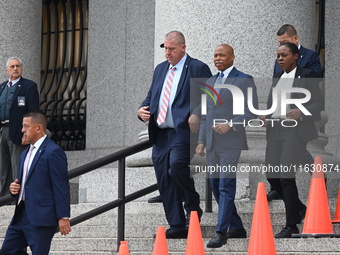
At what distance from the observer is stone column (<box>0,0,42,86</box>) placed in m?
16.3

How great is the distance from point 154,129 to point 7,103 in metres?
3.36

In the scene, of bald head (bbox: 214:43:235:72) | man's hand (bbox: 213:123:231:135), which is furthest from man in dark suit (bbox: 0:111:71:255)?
bald head (bbox: 214:43:235:72)

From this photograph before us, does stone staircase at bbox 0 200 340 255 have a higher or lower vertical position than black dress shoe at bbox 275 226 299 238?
lower

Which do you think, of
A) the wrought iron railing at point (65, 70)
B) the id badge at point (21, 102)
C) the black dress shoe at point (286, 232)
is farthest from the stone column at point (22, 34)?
the black dress shoe at point (286, 232)

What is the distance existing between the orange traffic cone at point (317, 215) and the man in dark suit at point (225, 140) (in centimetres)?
65

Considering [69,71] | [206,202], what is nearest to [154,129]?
[206,202]

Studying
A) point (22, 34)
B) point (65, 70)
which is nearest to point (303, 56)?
point (22, 34)

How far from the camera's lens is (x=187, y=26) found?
504 inches

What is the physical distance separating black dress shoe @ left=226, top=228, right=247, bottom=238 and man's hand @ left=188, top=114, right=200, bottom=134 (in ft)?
3.53

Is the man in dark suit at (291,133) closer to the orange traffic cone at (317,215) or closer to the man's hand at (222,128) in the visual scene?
the orange traffic cone at (317,215)

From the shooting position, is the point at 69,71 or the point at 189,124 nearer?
the point at 189,124

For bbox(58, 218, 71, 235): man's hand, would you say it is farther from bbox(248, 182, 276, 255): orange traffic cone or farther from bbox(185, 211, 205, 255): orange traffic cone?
bbox(248, 182, 276, 255): orange traffic cone

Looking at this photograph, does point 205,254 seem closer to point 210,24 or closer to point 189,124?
point 189,124

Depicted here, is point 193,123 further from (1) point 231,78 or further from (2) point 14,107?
(2) point 14,107
